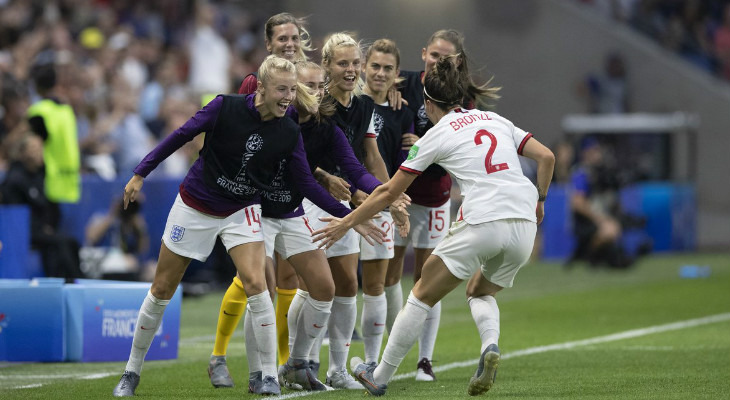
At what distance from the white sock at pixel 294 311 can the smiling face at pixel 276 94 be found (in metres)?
1.30

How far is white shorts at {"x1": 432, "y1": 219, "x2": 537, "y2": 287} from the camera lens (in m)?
6.71

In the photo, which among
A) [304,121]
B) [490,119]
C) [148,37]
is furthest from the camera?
[148,37]

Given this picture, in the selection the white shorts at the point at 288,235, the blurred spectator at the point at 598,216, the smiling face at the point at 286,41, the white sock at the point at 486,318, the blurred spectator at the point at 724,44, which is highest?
the smiling face at the point at 286,41

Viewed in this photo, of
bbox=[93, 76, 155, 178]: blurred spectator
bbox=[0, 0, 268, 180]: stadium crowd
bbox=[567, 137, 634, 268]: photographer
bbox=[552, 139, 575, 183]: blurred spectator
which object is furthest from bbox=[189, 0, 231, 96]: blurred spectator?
bbox=[567, 137, 634, 268]: photographer

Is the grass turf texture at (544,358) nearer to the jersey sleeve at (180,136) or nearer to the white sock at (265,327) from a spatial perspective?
the white sock at (265,327)

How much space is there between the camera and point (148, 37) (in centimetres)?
1872

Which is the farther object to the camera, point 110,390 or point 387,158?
point 387,158

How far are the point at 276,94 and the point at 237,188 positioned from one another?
0.60 m

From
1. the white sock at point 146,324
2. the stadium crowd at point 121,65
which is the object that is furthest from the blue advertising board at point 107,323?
the stadium crowd at point 121,65

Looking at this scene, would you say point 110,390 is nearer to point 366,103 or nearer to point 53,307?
point 53,307

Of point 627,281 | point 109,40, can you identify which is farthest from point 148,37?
point 627,281

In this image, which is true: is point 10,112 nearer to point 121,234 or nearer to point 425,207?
point 121,234

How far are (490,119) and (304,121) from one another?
1181 millimetres

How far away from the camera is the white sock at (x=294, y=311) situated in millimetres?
7728
